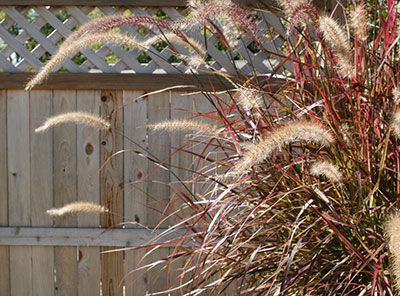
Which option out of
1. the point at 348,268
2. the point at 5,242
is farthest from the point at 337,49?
the point at 5,242

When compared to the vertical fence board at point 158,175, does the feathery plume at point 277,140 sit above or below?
above

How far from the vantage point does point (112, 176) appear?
2.87 m

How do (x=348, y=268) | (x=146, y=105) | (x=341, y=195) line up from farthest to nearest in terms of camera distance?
(x=146, y=105), (x=341, y=195), (x=348, y=268)

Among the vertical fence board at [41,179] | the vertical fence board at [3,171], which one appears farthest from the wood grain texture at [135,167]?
the vertical fence board at [3,171]

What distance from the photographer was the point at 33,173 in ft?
9.48

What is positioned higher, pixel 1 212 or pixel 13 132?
pixel 13 132

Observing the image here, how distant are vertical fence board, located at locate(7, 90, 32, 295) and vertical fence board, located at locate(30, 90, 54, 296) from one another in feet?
0.09

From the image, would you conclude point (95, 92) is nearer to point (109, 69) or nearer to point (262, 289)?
point (109, 69)

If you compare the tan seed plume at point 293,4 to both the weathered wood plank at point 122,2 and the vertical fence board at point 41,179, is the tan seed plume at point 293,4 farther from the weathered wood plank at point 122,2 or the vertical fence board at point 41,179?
the vertical fence board at point 41,179

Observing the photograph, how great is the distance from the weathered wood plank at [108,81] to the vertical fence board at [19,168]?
0.09 m

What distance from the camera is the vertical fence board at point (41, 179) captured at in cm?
288

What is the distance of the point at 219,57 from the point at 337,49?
1.46 metres

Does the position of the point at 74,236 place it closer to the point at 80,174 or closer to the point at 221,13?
the point at 80,174

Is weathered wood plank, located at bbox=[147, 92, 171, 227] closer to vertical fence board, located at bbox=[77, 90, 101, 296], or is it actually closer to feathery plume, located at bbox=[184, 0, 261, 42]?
vertical fence board, located at bbox=[77, 90, 101, 296]
